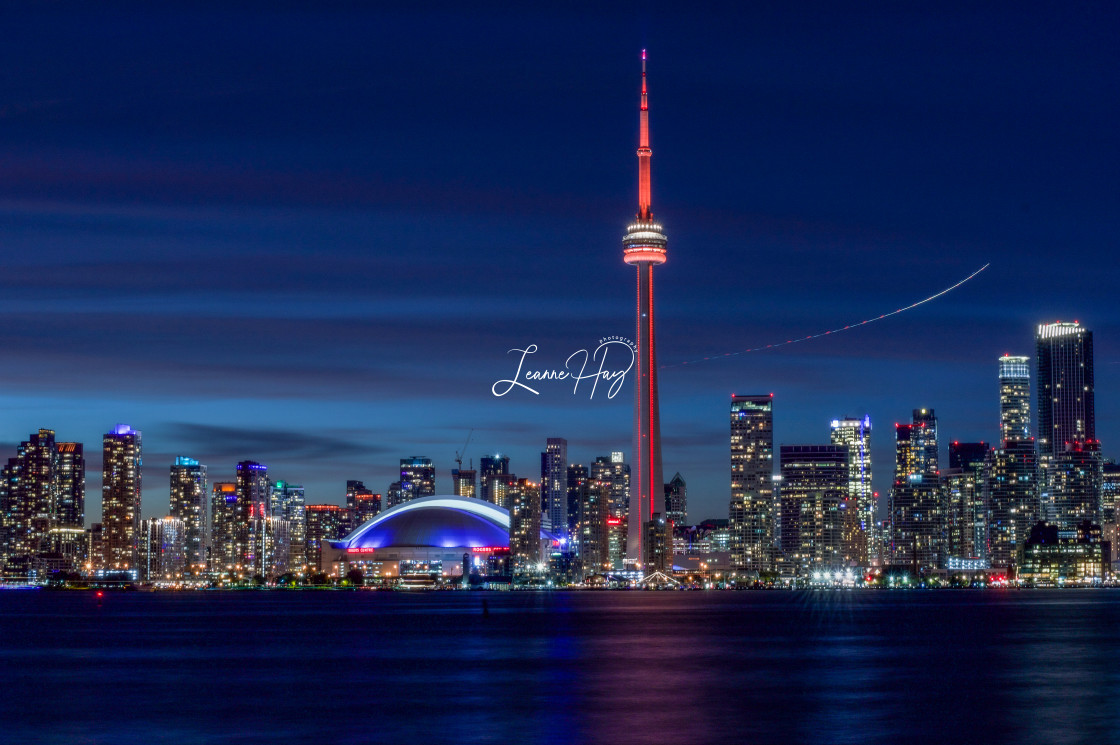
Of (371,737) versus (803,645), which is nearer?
(371,737)

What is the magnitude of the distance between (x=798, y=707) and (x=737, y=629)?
7576 cm

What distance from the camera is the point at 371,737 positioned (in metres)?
51.7

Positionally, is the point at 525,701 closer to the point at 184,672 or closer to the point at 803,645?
the point at 184,672

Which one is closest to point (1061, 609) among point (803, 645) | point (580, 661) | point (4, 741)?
point (803, 645)

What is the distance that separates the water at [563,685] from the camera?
53.7m

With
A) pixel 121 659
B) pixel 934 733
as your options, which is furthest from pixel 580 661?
pixel 934 733

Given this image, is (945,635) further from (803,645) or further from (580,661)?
(580,661)

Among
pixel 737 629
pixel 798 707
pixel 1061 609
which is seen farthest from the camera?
pixel 1061 609

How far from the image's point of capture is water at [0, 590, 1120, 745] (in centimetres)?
5372

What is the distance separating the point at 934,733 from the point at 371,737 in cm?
1980

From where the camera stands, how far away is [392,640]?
115688mm

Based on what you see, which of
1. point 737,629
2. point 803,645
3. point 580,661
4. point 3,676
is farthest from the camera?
point 737,629

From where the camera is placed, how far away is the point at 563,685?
72562 mm

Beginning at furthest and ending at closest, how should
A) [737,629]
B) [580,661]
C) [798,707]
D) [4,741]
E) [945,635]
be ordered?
[737,629] < [945,635] < [580,661] < [798,707] < [4,741]
